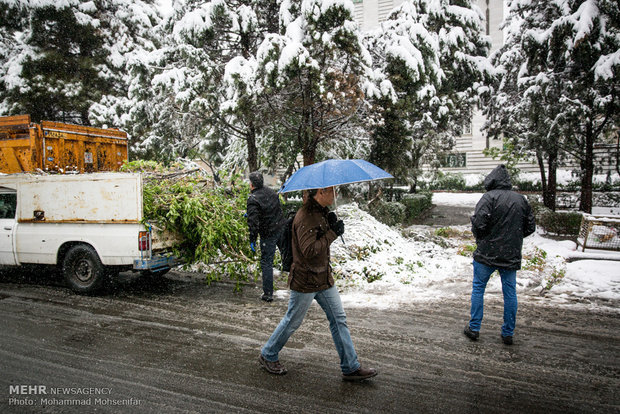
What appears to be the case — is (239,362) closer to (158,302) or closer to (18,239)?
(158,302)

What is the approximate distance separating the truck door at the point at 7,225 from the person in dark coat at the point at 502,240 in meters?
7.73

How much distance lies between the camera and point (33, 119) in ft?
50.6

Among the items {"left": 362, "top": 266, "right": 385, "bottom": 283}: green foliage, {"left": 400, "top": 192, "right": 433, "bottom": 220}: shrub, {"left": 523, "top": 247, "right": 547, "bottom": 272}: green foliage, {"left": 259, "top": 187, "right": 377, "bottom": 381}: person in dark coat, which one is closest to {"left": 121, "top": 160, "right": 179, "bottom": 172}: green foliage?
{"left": 362, "top": 266, "right": 385, "bottom": 283}: green foliage

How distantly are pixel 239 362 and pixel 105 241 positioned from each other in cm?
349

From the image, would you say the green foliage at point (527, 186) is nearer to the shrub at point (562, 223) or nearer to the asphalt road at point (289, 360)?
the shrub at point (562, 223)

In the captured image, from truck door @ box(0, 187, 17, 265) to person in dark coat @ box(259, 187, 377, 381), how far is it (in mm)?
6080

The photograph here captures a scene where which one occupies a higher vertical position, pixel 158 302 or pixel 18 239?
pixel 18 239

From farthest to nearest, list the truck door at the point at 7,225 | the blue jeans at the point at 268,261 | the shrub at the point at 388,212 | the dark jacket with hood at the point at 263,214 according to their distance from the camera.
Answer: the shrub at the point at 388,212 → the truck door at the point at 7,225 → the blue jeans at the point at 268,261 → the dark jacket with hood at the point at 263,214

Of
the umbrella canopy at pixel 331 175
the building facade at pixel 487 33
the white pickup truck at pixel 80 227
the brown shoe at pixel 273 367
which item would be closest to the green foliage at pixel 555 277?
the umbrella canopy at pixel 331 175

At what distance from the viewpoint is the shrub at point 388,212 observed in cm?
1262

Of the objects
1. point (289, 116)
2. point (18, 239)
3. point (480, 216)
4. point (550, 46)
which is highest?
point (550, 46)

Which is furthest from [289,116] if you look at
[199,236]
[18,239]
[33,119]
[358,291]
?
[33,119]

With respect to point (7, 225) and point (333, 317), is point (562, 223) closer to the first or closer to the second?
point (333, 317)

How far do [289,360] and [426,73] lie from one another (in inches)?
361
